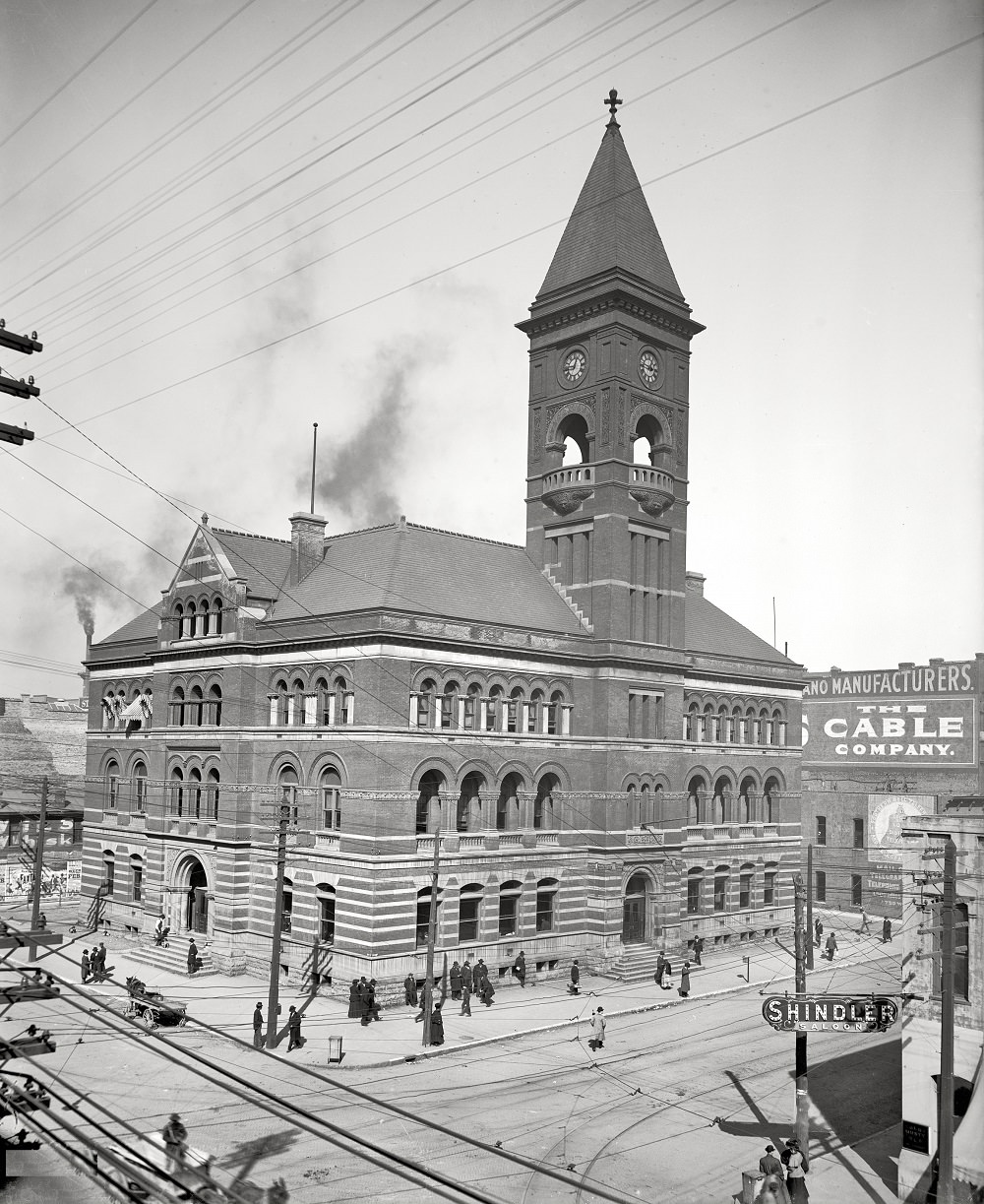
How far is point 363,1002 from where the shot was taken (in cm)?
3769

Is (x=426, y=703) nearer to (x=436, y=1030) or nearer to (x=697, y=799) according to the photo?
(x=436, y=1030)

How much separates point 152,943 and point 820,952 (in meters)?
31.1

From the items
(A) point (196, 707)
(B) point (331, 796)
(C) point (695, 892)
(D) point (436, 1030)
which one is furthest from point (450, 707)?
(C) point (695, 892)

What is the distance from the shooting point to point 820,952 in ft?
175

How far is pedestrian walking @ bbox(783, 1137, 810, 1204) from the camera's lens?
22.8m

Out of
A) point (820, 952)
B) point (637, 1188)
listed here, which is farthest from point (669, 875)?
point (637, 1188)

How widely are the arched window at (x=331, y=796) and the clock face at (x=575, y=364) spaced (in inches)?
849

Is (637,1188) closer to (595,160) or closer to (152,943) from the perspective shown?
(152,943)

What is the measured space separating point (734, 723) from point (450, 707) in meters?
19.7

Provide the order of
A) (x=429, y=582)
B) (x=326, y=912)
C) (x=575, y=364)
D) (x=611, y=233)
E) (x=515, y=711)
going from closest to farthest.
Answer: (x=326, y=912)
(x=429, y=582)
(x=515, y=711)
(x=611, y=233)
(x=575, y=364)

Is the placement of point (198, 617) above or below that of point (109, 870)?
above

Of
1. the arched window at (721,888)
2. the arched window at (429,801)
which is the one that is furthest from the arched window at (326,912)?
the arched window at (721,888)

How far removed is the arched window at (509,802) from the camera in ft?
150

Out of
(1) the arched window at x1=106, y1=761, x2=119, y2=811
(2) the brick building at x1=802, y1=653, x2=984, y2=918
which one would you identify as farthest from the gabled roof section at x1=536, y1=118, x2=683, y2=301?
(2) the brick building at x1=802, y1=653, x2=984, y2=918
